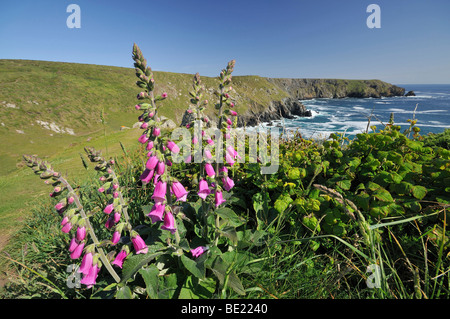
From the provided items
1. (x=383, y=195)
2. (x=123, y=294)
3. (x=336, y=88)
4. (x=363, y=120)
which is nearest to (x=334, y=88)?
(x=336, y=88)

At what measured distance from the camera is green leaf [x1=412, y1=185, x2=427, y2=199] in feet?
7.93

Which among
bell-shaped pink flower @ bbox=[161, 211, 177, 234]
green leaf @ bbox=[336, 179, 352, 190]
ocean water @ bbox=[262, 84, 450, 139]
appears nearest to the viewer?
bell-shaped pink flower @ bbox=[161, 211, 177, 234]

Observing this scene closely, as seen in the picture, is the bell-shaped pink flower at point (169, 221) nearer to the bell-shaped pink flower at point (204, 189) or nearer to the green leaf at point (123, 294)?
the bell-shaped pink flower at point (204, 189)

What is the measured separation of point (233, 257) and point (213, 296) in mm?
487

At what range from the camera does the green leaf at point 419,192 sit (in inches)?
95.1

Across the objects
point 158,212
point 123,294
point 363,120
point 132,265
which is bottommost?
point 123,294

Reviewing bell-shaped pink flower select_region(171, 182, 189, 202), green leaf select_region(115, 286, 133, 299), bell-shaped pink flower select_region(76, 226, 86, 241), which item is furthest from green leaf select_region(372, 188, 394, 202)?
bell-shaped pink flower select_region(76, 226, 86, 241)

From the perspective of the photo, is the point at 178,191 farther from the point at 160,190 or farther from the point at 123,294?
the point at 123,294

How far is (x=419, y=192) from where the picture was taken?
2.46 m

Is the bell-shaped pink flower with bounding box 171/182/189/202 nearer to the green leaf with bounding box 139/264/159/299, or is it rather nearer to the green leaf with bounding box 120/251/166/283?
the green leaf with bounding box 120/251/166/283

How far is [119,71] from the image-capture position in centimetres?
10569

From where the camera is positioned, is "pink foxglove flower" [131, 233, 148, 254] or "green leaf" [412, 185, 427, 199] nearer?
"pink foxglove flower" [131, 233, 148, 254]

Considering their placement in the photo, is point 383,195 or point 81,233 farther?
point 383,195
